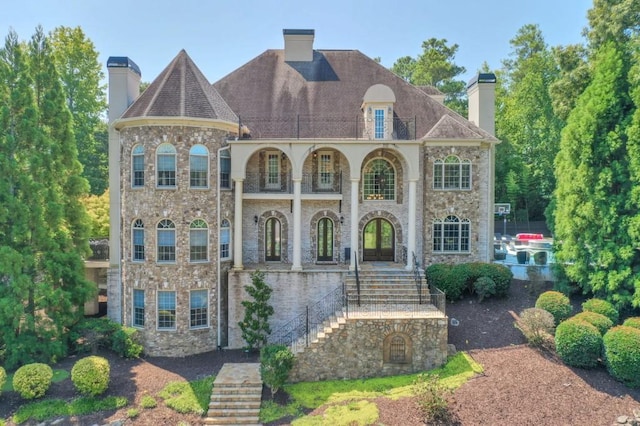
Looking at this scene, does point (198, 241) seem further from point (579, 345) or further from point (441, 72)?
point (441, 72)

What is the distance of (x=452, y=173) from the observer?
18.9 metres

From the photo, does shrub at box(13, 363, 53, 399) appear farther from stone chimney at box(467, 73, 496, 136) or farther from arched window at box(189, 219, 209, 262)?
stone chimney at box(467, 73, 496, 136)

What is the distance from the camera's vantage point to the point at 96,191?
30016 mm

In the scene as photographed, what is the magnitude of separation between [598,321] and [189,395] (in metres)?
14.1

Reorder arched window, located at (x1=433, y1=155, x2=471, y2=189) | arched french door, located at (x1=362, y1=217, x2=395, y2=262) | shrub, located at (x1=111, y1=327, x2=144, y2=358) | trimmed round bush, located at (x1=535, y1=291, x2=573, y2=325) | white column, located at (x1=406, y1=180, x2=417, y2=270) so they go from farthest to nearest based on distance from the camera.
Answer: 1. arched french door, located at (x1=362, y1=217, x2=395, y2=262)
2. arched window, located at (x1=433, y1=155, x2=471, y2=189)
3. white column, located at (x1=406, y1=180, x2=417, y2=270)
4. shrub, located at (x1=111, y1=327, x2=144, y2=358)
5. trimmed round bush, located at (x1=535, y1=291, x2=573, y2=325)

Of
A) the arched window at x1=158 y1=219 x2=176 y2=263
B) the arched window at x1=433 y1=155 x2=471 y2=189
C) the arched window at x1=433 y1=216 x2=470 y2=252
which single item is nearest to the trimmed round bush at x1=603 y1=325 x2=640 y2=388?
the arched window at x1=433 y1=216 x2=470 y2=252

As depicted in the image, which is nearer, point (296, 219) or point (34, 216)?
point (34, 216)

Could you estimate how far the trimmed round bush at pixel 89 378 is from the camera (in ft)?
41.3

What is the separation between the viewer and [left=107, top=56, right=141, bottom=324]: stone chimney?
17.9 metres

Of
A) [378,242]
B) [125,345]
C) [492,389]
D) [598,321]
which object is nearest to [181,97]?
[125,345]

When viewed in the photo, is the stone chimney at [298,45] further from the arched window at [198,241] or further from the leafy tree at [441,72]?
the leafy tree at [441,72]

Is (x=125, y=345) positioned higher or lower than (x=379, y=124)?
lower

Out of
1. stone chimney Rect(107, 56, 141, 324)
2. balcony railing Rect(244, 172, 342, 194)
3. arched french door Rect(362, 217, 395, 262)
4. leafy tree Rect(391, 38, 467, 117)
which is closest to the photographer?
stone chimney Rect(107, 56, 141, 324)

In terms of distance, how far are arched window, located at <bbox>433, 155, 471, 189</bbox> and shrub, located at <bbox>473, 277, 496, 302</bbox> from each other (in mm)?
4397
